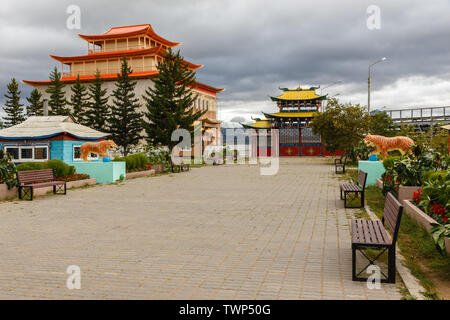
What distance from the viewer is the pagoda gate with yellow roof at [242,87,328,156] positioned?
54.8 m

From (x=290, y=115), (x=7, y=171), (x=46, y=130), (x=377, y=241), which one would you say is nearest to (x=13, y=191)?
(x=7, y=171)

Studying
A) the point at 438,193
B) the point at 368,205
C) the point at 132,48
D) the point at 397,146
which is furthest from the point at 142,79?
the point at 438,193

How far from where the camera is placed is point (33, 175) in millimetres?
13414

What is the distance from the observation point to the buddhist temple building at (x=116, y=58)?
46.0m

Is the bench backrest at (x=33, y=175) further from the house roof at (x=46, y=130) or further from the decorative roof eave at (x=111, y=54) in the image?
the decorative roof eave at (x=111, y=54)

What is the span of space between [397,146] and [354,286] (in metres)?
14.5

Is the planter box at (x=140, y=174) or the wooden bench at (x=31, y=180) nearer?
the wooden bench at (x=31, y=180)

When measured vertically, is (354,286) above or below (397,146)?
below

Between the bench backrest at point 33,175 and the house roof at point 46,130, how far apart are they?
10.7 meters

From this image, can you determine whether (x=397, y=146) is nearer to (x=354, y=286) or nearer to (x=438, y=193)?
(x=438, y=193)

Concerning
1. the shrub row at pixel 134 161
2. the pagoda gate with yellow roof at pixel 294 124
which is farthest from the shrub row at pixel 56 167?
the pagoda gate with yellow roof at pixel 294 124

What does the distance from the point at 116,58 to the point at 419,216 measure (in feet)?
148

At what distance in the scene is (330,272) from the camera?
5.19 meters

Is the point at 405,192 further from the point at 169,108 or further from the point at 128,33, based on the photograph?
the point at 128,33
